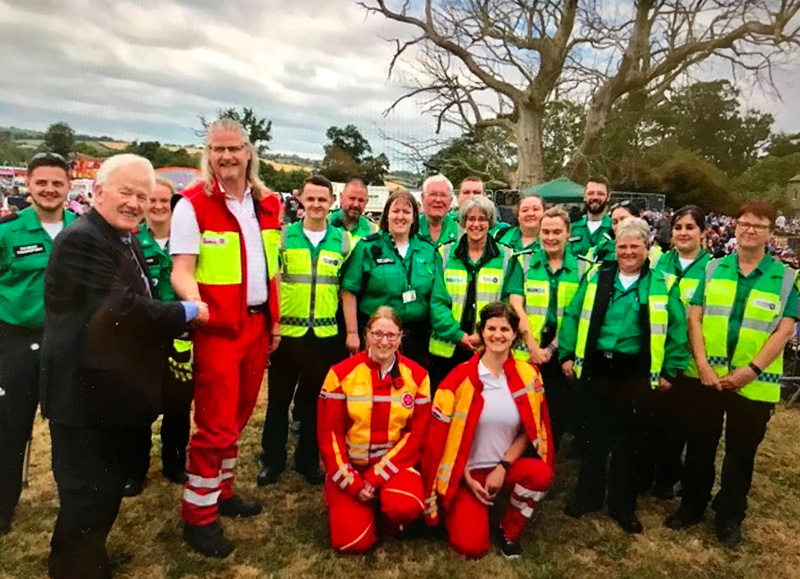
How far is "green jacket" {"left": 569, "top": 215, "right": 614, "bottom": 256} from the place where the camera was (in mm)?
4738

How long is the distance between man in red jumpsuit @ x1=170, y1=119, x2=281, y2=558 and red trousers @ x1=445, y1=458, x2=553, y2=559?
4.00 ft

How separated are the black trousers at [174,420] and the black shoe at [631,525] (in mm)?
2753

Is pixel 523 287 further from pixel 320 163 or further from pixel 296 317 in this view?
pixel 320 163

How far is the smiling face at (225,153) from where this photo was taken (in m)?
2.71

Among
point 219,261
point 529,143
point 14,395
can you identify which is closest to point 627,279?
point 219,261

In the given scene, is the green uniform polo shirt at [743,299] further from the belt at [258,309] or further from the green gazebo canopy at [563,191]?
the green gazebo canopy at [563,191]

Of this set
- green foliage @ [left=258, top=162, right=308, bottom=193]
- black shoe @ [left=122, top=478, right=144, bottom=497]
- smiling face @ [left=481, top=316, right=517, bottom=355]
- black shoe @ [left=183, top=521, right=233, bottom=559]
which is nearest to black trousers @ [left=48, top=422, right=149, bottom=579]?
black shoe @ [left=183, top=521, right=233, bottom=559]

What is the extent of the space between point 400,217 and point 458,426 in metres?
1.35

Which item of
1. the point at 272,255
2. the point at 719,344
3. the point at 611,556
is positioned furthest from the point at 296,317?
the point at 719,344

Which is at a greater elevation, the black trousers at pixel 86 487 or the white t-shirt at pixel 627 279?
the white t-shirt at pixel 627 279

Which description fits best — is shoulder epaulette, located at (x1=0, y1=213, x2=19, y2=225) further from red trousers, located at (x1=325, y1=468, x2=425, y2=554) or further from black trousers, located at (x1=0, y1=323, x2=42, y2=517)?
red trousers, located at (x1=325, y1=468, x2=425, y2=554)

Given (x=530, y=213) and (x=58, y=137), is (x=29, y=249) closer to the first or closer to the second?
A: (x=58, y=137)

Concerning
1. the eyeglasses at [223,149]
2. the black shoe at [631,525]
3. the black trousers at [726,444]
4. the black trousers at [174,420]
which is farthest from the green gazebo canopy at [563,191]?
the eyeglasses at [223,149]

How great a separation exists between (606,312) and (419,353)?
124 cm
